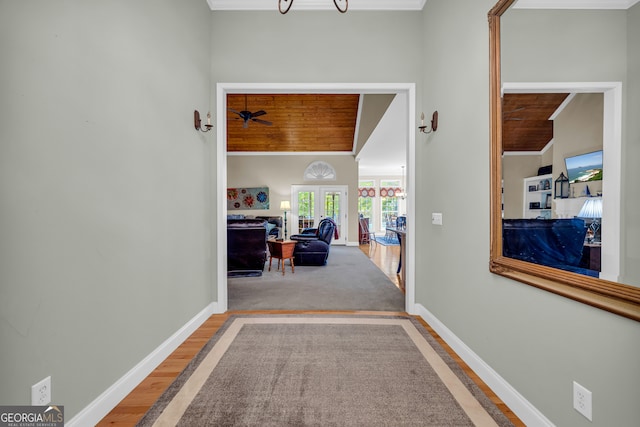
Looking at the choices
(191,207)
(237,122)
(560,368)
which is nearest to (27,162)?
(191,207)

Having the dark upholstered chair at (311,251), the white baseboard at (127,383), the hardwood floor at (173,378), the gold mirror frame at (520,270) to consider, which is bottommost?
the hardwood floor at (173,378)

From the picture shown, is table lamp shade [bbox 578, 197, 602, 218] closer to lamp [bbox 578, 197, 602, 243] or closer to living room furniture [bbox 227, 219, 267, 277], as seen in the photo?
lamp [bbox 578, 197, 602, 243]

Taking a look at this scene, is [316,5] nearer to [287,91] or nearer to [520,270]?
[287,91]

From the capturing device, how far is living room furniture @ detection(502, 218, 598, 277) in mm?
1163

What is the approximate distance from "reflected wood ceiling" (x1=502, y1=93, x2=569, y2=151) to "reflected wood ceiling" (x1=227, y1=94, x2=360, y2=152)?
18.2 ft

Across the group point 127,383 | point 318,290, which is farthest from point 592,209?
point 318,290

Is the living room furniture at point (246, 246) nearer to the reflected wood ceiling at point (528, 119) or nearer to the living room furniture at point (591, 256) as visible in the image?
the reflected wood ceiling at point (528, 119)

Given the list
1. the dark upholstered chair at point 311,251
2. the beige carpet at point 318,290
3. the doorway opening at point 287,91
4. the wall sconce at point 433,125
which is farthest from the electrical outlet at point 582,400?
the dark upholstered chair at point 311,251

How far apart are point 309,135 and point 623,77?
754 cm

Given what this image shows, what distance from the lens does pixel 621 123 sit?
98 centimetres

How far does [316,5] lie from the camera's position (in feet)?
9.25

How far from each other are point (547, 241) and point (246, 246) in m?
4.11

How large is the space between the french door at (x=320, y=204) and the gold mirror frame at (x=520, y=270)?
7.25 m

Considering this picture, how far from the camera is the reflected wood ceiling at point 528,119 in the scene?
1.28 meters
